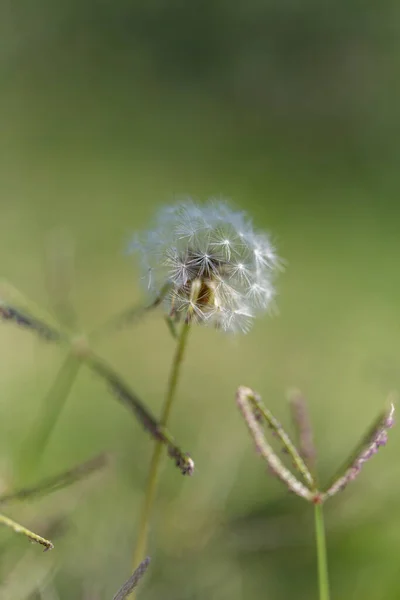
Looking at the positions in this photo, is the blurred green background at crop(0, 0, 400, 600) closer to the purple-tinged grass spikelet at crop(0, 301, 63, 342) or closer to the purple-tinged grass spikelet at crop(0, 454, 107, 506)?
the purple-tinged grass spikelet at crop(0, 454, 107, 506)

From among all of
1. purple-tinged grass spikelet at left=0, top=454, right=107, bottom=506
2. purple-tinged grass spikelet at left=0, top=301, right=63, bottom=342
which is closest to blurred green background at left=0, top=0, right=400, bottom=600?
purple-tinged grass spikelet at left=0, top=454, right=107, bottom=506

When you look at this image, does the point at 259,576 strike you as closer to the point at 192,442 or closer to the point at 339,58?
the point at 192,442

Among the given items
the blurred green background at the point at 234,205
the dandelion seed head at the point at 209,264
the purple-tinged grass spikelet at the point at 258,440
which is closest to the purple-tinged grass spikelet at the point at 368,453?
the purple-tinged grass spikelet at the point at 258,440

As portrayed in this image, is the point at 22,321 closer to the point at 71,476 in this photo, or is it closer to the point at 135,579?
the point at 71,476

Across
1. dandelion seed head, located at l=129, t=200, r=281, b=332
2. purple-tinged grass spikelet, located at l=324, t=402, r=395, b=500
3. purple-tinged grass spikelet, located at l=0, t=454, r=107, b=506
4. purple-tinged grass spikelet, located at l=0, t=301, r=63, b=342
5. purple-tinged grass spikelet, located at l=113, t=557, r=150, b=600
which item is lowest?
purple-tinged grass spikelet, located at l=113, t=557, r=150, b=600

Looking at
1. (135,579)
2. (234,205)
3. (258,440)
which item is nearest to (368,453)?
(258,440)
